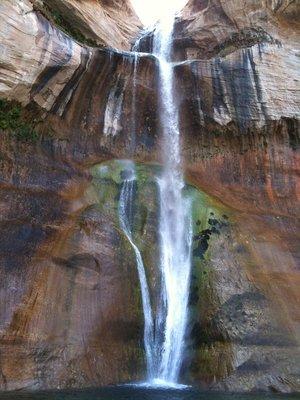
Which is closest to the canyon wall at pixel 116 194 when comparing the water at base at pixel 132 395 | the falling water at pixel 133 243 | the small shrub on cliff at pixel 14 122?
the small shrub on cliff at pixel 14 122

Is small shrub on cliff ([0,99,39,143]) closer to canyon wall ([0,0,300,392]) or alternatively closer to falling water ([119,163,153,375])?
canyon wall ([0,0,300,392])

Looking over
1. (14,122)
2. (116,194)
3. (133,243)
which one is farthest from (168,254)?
(14,122)

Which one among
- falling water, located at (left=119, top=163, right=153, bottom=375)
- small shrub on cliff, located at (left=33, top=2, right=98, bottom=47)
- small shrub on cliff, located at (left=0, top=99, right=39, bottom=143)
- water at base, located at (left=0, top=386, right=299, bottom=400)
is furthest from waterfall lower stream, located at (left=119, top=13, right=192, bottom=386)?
small shrub on cliff, located at (left=0, top=99, right=39, bottom=143)

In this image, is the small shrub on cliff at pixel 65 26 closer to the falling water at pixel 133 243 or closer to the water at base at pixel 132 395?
the falling water at pixel 133 243

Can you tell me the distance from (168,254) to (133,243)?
1.30 metres

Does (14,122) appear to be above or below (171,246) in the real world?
above

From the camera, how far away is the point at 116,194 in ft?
60.1

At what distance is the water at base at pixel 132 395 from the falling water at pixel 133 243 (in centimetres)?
166

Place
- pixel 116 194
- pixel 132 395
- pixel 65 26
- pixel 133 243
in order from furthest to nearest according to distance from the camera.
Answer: pixel 65 26 < pixel 116 194 < pixel 133 243 < pixel 132 395

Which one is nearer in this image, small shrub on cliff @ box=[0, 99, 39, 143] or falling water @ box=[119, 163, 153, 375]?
falling water @ box=[119, 163, 153, 375]

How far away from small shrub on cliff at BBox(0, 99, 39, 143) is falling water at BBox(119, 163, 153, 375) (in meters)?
3.78

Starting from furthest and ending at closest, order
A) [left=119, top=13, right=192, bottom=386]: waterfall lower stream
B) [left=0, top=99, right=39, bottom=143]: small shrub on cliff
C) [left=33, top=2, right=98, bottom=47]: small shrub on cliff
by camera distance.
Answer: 1. [left=33, top=2, right=98, bottom=47]: small shrub on cliff
2. [left=0, top=99, right=39, bottom=143]: small shrub on cliff
3. [left=119, top=13, right=192, bottom=386]: waterfall lower stream

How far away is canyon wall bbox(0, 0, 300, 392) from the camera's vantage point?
1456cm

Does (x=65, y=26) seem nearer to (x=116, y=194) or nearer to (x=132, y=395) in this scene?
(x=116, y=194)
